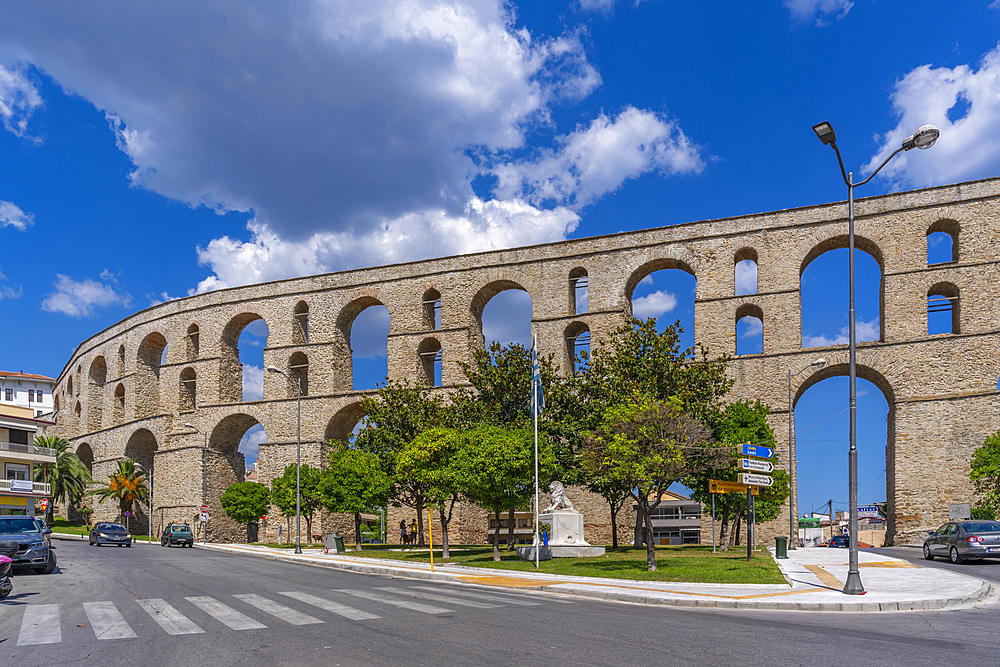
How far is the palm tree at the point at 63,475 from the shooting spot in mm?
61728

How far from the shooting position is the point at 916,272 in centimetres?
4044

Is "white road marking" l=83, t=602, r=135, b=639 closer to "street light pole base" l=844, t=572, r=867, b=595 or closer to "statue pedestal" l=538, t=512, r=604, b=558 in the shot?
"street light pole base" l=844, t=572, r=867, b=595

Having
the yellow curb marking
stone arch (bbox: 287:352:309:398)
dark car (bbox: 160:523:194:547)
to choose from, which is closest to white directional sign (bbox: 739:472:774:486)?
the yellow curb marking

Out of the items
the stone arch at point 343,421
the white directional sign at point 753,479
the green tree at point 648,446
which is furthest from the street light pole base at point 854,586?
the stone arch at point 343,421

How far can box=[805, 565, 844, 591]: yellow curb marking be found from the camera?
53.9 ft

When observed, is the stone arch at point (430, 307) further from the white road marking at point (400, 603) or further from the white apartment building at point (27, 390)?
the white apartment building at point (27, 390)

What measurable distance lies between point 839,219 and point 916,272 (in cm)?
492

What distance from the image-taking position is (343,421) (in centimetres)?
5350

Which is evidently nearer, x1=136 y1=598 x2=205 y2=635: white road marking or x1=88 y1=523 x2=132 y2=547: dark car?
x1=136 y1=598 x2=205 y2=635: white road marking

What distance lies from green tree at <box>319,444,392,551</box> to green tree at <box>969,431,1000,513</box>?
27756 mm

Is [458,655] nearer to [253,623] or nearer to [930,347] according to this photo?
[253,623]

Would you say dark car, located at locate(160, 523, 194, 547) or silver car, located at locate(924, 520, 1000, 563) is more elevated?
silver car, located at locate(924, 520, 1000, 563)

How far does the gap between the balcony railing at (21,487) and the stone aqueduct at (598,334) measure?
6436mm

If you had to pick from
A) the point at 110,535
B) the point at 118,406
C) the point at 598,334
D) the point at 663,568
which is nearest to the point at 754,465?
the point at 663,568
